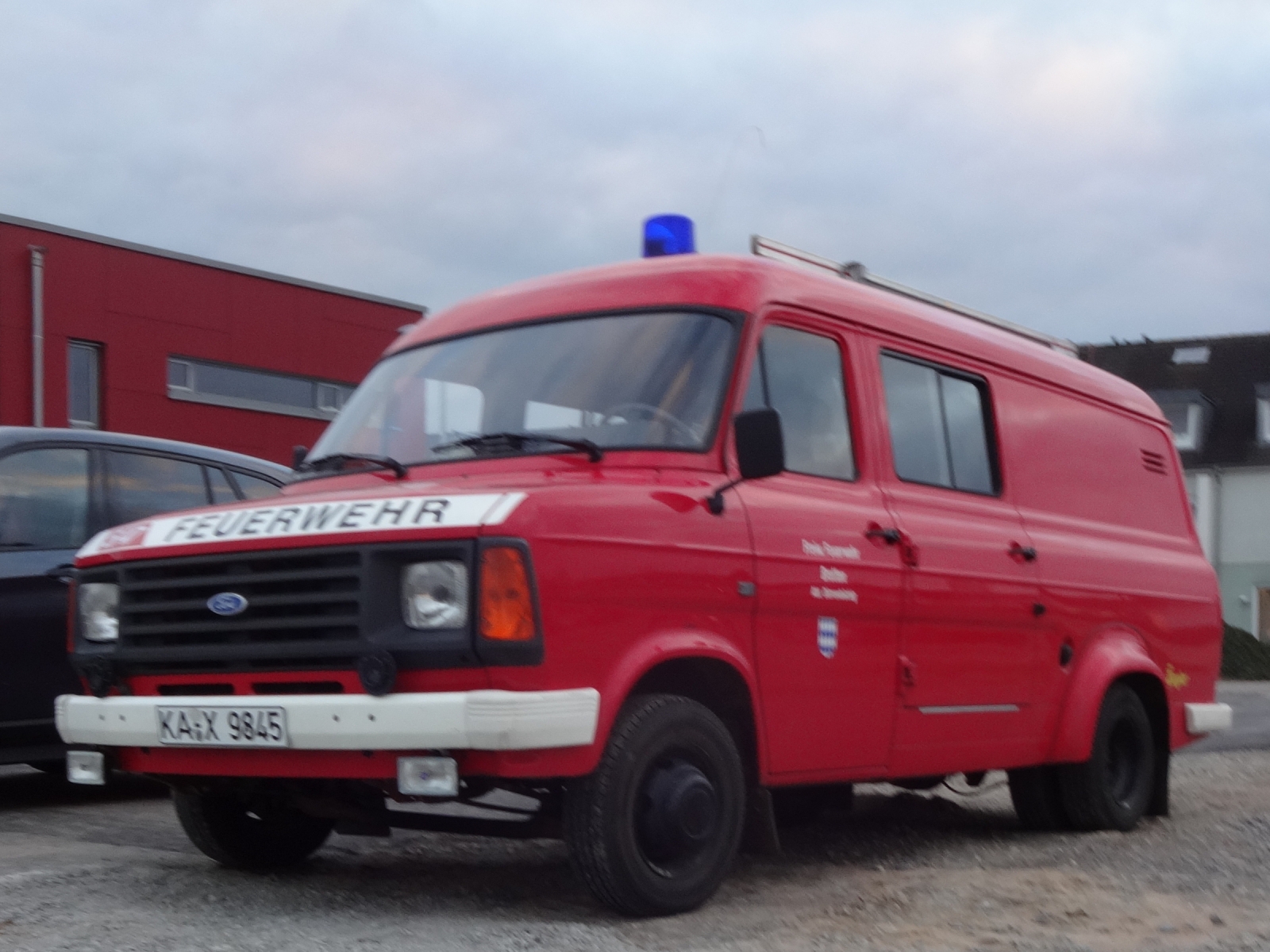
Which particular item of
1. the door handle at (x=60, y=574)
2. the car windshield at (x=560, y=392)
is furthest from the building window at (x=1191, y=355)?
the car windshield at (x=560, y=392)

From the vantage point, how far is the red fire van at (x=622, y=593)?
15.9 ft

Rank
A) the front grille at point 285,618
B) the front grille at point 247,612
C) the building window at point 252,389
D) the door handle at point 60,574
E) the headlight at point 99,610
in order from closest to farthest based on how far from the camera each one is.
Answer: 1. the front grille at point 285,618
2. the front grille at point 247,612
3. the headlight at point 99,610
4. the door handle at point 60,574
5. the building window at point 252,389

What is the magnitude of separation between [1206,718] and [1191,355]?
4387 centimetres

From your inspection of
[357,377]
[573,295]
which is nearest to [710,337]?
[573,295]

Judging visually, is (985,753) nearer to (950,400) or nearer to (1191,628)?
(950,400)

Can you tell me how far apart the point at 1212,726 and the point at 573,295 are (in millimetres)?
4762

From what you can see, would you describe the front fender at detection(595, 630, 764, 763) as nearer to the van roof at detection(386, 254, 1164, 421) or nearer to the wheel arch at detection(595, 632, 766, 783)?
the wheel arch at detection(595, 632, 766, 783)

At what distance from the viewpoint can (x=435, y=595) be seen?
4.84 meters

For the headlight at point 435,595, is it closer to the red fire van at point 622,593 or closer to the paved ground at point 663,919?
the red fire van at point 622,593

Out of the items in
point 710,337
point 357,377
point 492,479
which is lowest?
point 492,479

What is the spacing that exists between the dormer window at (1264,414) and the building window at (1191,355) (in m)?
2.16

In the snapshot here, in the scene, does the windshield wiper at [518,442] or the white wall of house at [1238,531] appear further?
the white wall of house at [1238,531]

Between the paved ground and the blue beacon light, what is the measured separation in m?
2.53

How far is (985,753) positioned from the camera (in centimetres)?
699
